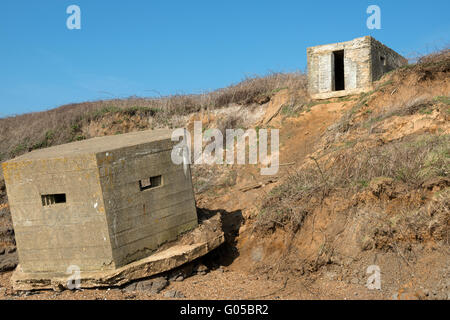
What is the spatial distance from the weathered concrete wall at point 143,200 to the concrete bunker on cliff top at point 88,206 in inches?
0.6

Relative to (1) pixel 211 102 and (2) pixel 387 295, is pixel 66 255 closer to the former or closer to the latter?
(2) pixel 387 295

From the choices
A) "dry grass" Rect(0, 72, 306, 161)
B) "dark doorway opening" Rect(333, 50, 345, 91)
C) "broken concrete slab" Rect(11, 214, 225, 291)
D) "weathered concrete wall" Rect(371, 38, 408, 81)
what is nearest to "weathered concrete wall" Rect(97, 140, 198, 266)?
"broken concrete slab" Rect(11, 214, 225, 291)

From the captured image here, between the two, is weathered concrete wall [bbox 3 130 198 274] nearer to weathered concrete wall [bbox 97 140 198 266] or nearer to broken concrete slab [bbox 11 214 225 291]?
weathered concrete wall [bbox 97 140 198 266]

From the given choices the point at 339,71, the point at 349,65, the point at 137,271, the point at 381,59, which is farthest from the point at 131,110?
the point at 137,271

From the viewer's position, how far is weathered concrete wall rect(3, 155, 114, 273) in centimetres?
602

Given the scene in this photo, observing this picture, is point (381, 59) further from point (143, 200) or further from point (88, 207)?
point (88, 207)

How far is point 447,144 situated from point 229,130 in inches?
292

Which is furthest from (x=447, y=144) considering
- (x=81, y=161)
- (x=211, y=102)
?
(x=211, y=102)

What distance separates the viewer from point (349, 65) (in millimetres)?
11883

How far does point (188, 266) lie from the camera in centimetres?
686

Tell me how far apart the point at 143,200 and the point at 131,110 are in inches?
425

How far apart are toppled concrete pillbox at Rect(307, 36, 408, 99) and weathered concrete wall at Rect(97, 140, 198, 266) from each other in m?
6.97

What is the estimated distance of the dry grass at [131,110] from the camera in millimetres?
14773

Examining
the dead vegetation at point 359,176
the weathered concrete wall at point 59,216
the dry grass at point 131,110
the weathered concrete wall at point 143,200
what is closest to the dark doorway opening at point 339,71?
the dry grass at point 131,110
